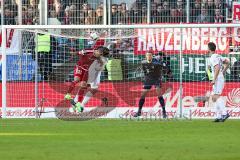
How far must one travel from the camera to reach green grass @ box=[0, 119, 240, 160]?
14.6 m

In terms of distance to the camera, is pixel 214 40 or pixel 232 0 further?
pixel 232 0

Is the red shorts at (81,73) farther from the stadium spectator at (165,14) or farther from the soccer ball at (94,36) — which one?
the stadium spectator at (165,14)

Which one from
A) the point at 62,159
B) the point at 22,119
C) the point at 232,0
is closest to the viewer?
the point at 62,159

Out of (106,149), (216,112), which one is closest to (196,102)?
(216,112)

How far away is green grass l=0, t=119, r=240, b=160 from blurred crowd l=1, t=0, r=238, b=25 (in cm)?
703

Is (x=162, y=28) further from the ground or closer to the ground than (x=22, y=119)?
further from the ground

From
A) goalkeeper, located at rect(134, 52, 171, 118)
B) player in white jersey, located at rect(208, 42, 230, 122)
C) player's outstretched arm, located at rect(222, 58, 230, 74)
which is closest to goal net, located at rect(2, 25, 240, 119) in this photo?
goalkeeper, located at rect(134, 52, 171, 118)

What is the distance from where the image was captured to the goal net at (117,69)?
1085 inches

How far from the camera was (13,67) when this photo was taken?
28.1 m

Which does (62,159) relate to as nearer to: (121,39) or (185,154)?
(185,154)

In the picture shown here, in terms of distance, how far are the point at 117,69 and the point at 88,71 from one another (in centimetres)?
116

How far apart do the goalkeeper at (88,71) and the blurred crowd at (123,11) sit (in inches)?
111

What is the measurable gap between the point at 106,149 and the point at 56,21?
15366mm

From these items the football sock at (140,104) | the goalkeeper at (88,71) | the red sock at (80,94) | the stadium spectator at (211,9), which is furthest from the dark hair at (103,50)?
the stadium spectator at (211,9)
